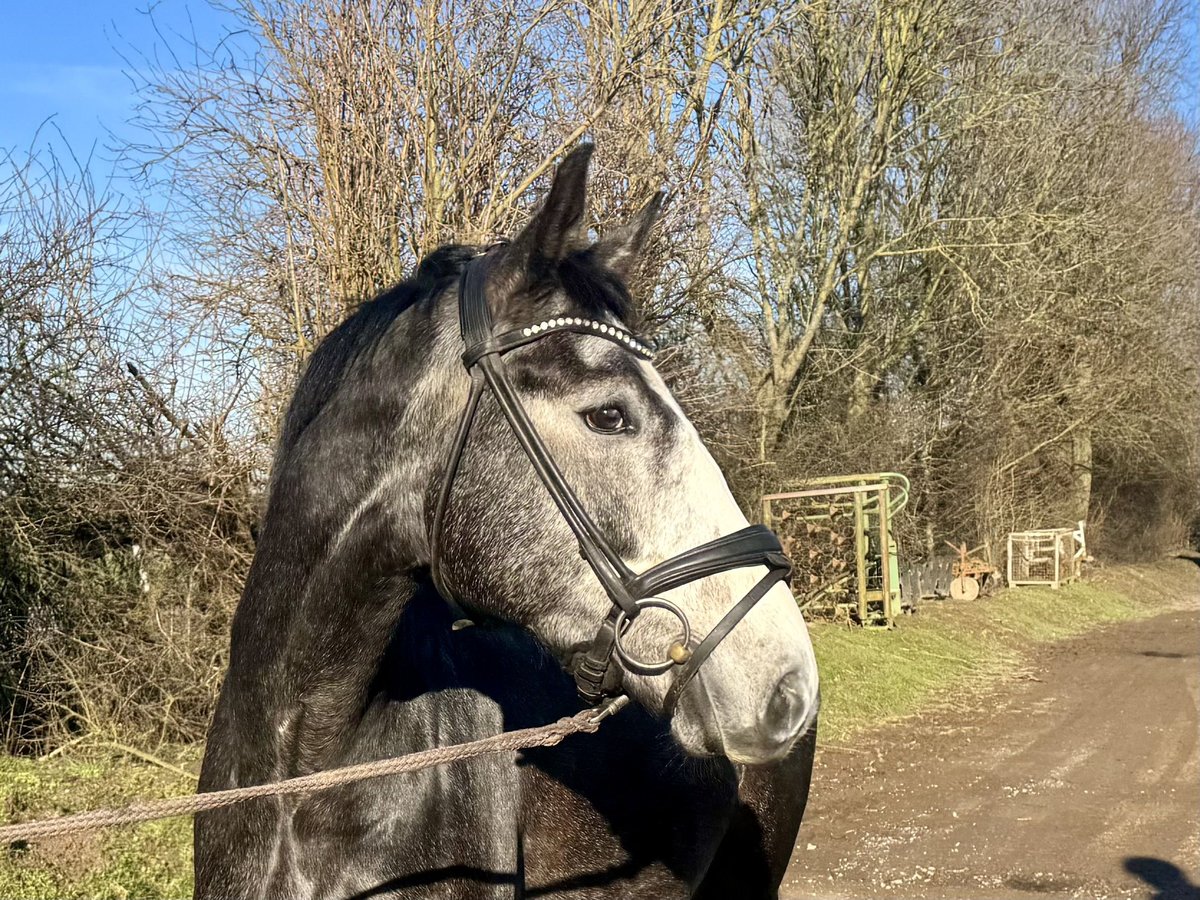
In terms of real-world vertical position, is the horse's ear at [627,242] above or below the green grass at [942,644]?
above

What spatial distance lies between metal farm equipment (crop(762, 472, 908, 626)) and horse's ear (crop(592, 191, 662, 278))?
13291mm

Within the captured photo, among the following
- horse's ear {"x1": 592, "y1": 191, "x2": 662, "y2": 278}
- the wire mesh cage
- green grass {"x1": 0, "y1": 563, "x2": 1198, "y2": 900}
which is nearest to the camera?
horse's ear {"x1": 592, "y1": 191, "x2": 662, "y2": 278}

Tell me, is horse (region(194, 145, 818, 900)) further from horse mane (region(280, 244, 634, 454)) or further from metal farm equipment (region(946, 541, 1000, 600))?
metal farm equipment (region(946, 541, 1000, 600))

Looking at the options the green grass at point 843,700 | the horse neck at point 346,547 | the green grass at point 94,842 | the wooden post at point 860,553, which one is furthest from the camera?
the wooden post at point 860,553

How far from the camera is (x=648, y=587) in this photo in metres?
1.87

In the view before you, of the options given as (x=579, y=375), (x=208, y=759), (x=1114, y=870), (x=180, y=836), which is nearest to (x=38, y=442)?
(x=180, y=836)

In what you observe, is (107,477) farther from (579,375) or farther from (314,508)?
(579,375)

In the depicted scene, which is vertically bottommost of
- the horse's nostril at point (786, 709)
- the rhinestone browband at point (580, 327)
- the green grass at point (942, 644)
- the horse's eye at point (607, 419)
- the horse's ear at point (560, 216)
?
the green grass at point (942, 644)

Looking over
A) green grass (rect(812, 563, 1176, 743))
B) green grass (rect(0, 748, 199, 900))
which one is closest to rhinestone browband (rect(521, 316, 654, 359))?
green grass (rect(0, 748, 199, 900))

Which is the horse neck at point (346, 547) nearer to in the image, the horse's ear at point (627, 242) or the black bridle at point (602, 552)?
the black bridle at point (602, 552)

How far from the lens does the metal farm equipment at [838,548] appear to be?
51.7 feet

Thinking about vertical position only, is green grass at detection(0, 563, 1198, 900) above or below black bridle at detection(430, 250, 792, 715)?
below

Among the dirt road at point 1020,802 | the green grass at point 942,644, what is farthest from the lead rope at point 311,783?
the green grass at point 942,644

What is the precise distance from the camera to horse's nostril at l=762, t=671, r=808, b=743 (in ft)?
5.91
